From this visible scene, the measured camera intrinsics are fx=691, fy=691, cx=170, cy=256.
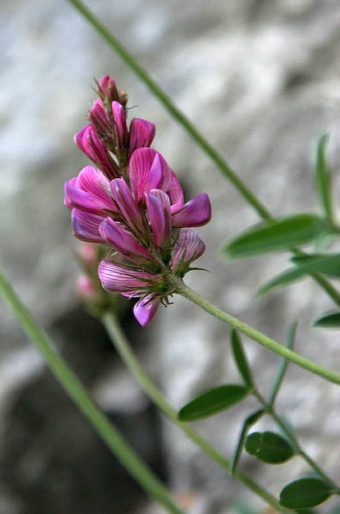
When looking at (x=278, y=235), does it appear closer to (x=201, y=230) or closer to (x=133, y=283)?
(x=133, y=283)

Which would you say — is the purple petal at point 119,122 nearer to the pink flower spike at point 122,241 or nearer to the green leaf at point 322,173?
the pink flower spike at point 122,241

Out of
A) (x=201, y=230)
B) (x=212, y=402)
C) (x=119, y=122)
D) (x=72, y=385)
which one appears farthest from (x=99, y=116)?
(x=201, y=230)

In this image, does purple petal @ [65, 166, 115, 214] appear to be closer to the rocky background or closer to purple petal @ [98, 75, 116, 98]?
purple petal @ [98, 75, 116, 98]

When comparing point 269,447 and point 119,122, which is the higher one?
point 119,122

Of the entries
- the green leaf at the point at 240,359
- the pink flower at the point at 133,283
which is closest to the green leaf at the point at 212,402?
the green leaf at the point at 240,359

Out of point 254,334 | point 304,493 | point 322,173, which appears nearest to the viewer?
point 254,334

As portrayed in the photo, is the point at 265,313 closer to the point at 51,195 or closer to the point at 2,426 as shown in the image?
the point at 2,426
